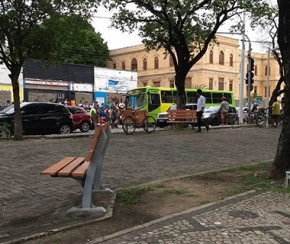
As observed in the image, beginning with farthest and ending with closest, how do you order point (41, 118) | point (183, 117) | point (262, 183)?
point (183, 117) < point (41, 118) < point (262, 183)

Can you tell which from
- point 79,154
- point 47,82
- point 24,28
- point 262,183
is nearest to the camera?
point 262,183

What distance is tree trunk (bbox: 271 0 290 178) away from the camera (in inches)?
270

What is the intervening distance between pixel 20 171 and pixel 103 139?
11.0 feet

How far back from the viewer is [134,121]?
17078mm

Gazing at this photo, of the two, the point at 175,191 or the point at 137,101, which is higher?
the point at 137,101

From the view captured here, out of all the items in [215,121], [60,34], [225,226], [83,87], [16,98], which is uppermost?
[60,34]

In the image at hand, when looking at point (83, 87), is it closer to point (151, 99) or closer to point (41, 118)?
point (151, 99)

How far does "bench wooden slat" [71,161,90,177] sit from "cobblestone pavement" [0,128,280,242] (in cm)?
54

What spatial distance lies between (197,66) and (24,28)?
4979 centimetres

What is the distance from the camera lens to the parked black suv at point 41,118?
17.0 m

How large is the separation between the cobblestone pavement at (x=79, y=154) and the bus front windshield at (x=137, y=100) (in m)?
15.3

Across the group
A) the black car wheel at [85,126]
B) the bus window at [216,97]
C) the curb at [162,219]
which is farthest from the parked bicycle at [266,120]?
the curb at [162,219]

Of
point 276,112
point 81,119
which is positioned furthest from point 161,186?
point 276,112

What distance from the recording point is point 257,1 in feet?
63.3
